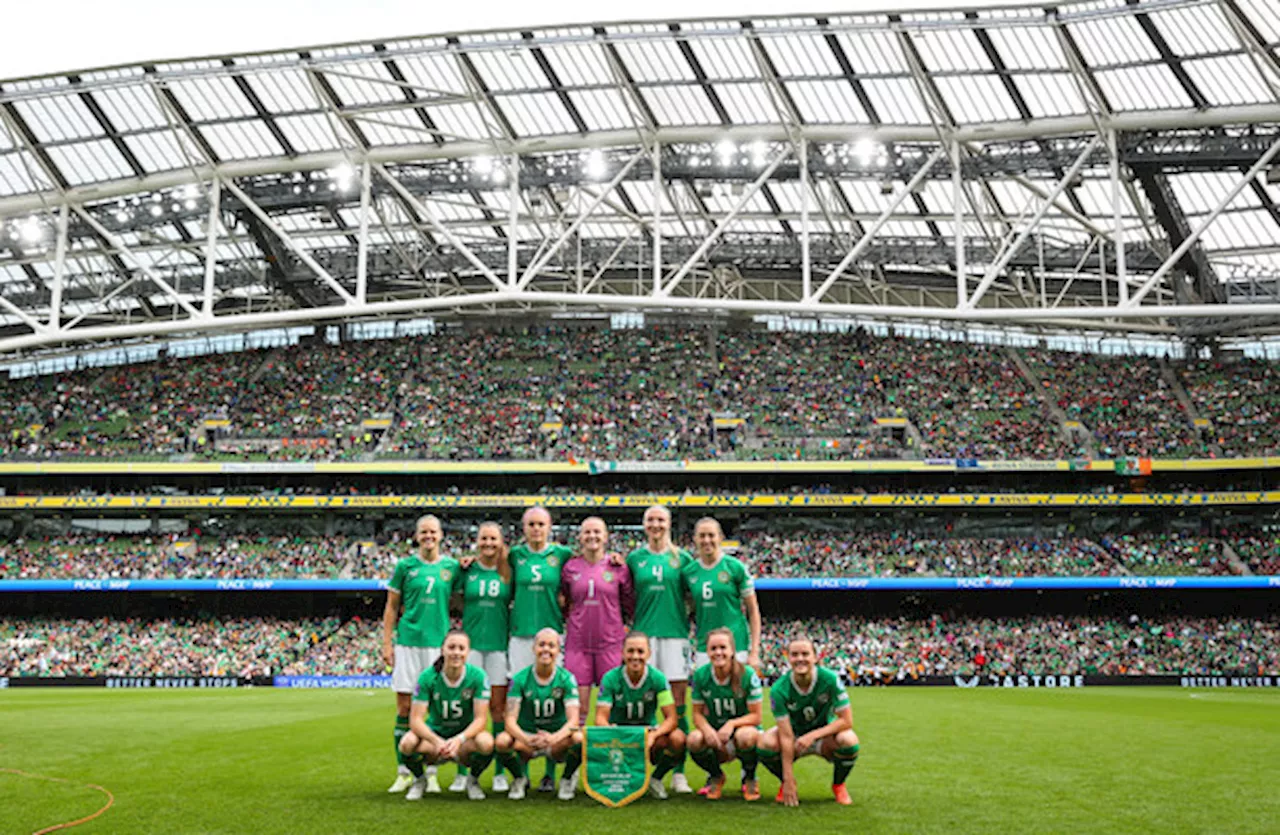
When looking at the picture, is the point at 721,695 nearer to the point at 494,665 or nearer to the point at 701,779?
the point at 701,779

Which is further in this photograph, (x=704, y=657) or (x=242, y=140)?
(x=242, y=140)

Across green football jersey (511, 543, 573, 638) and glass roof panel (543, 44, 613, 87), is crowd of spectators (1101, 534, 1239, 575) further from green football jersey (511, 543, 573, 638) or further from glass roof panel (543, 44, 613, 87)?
green football jersey (511, 543, 573, 638)

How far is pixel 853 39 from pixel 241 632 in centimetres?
2719

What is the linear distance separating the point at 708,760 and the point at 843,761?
0.99m

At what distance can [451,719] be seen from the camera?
8305 millimetres

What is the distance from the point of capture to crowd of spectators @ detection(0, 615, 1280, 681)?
34031 mm

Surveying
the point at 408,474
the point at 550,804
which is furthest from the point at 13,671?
the point at 550,804

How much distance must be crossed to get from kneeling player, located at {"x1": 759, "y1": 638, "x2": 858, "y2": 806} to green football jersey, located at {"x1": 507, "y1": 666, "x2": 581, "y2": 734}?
1520 millimetres

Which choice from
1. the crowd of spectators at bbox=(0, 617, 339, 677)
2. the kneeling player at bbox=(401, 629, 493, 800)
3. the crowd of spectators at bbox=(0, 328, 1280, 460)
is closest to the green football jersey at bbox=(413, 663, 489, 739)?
the kneeling player at bbox=(401, 629, 493, 800)

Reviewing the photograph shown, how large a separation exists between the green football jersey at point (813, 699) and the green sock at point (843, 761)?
0.31 meters

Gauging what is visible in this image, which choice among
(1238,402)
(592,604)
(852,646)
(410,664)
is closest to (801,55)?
(852,646)

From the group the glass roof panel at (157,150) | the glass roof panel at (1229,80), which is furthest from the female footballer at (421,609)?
the glass roof panel at (157,150)

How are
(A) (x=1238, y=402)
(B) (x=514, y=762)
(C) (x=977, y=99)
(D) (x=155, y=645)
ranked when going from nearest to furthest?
(B) (x=514, y=762) → (C) (x=977, y=99) → (D) (x=155, y=645) → (A) (x=1238, y=402)

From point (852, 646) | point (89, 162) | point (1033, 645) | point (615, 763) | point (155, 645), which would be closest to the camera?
point (615, 763)
